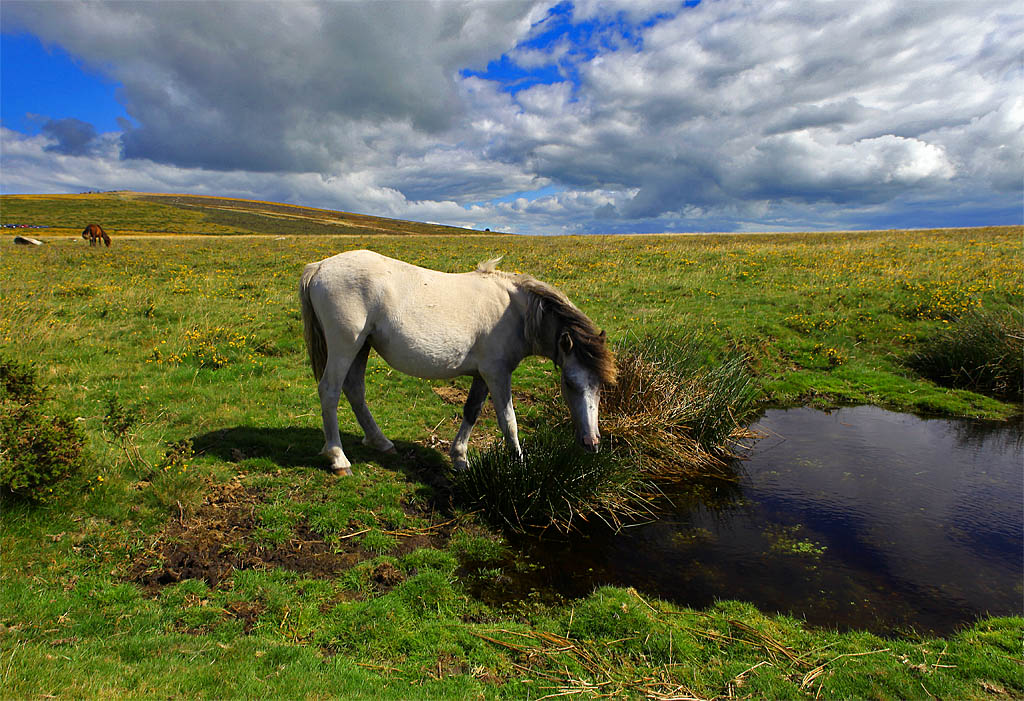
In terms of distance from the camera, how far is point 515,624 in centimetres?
425

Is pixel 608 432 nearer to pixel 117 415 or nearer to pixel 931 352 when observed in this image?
pixel 117 415

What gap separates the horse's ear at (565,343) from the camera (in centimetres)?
592

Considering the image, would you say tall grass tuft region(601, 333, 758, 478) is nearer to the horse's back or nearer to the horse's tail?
the horse's back

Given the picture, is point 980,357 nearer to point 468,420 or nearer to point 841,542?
point 841,542

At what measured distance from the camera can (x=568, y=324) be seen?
6125 mm

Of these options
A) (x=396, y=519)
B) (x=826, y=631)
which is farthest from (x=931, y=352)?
(x=396, y=519)

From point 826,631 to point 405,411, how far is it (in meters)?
6.43

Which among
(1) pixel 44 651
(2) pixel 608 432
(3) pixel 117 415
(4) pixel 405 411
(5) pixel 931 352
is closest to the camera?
(1) pixel 44 651

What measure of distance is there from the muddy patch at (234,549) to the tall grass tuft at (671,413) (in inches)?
133

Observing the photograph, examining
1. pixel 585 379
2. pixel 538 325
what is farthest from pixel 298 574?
pixel 538 325

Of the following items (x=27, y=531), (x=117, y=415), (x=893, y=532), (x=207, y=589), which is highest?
(x=117, y=415)

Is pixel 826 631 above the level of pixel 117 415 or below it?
below

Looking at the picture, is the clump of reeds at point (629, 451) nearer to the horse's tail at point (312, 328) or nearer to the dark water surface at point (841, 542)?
the dark water surface at point (841, 542)

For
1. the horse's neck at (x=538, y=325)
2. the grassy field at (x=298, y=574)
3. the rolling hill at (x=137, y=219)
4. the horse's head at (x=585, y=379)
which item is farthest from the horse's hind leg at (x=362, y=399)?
the rolling hill at (x=137, y=219)
